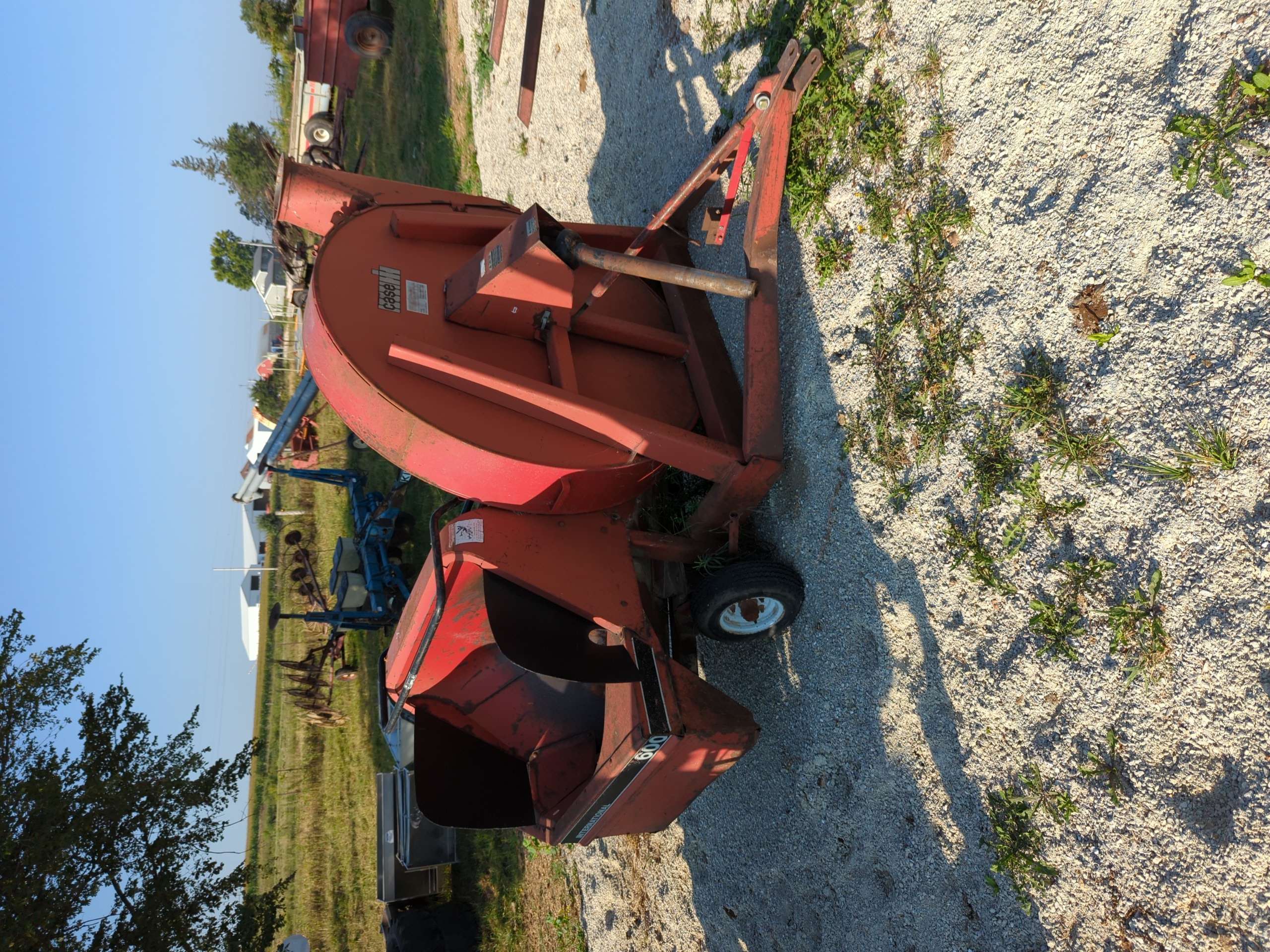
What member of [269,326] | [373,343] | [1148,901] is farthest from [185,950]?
[269,326]

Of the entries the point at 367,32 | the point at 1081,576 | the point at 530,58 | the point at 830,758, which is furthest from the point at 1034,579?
the point at 367,32

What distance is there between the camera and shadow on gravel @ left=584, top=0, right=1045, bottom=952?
3.45 m

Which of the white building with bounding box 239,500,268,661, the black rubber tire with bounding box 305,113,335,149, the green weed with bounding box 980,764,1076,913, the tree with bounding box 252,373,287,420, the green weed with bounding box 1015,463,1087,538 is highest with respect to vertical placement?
the tree with bounding box 252,373,287,420

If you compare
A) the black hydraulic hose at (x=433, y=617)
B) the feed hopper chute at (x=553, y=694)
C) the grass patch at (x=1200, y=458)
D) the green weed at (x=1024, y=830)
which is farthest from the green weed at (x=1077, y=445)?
the black hydraulic hose at (x=433, y=617)

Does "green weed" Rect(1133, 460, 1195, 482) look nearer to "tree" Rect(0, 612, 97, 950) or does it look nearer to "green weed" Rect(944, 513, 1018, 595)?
"green weed" Rect(944, 513, 1018, 595)

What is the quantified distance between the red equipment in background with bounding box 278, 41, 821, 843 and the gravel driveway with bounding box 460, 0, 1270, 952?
41 cm

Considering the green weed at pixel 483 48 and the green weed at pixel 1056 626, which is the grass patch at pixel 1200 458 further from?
the green weed at pixel 483 48

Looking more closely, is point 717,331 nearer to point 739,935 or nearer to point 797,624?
point 797,624

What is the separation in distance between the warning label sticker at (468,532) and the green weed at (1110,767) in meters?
2.79

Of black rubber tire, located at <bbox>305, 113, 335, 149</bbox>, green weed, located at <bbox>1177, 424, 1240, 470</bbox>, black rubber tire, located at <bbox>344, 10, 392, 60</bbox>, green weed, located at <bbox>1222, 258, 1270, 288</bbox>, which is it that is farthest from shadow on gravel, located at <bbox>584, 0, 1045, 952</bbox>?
black rubber tire, located at <bbox>305, 113, 335, 149</bbox>

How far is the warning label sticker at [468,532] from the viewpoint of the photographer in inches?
153

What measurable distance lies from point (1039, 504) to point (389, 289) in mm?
3302

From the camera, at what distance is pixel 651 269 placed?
146 inches

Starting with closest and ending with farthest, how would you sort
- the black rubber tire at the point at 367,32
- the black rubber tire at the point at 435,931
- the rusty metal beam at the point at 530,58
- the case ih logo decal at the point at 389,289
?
the case ih logo decal at the point at 389,289
the black rubber tire at the point at 435,931
the rusty metal beam at the point at 530,58
the black rubber tire at the point at 367,32
